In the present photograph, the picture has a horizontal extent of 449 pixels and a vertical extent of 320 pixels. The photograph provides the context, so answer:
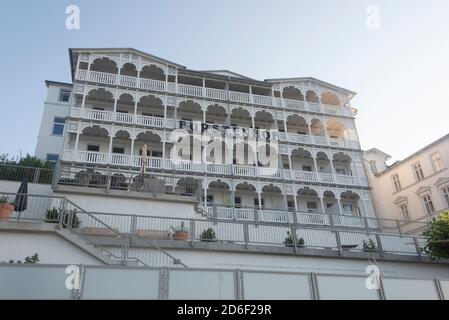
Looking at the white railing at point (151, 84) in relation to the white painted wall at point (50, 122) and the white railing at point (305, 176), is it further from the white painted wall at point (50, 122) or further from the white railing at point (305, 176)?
the white railing at point (305, 176)

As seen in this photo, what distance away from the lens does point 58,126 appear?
108 ft

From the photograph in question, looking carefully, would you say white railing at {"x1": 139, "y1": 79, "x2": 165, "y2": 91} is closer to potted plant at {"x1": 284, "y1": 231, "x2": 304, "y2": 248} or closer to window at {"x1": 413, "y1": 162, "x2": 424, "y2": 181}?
potted plant at {"x1": 284, "y1": 231, "x2": 304, "y2": 248}

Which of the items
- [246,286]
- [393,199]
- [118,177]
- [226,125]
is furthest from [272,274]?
[393,199]

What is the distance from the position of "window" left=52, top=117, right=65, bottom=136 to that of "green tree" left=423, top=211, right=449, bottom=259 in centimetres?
2839

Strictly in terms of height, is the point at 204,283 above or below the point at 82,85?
below

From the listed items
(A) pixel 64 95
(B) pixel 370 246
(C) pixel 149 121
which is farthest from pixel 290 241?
(A) pixel 64 95

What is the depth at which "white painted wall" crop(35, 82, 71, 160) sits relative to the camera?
31.5 metres

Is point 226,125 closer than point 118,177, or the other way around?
point 118,177

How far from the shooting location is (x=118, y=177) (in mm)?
19344

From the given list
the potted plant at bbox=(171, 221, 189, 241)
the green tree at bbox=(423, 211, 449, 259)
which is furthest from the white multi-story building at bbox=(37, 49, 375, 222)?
the potted plant at bbox=(171, 221, 189, 241)

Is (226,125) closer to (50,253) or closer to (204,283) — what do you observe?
(50,253)

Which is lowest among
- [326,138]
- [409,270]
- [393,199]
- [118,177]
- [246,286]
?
[246,286]
